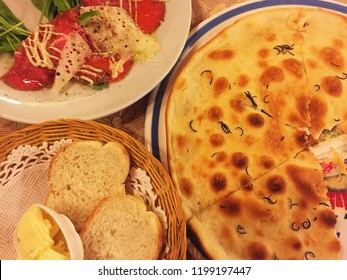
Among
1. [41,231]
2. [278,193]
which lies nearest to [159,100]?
[278,193]

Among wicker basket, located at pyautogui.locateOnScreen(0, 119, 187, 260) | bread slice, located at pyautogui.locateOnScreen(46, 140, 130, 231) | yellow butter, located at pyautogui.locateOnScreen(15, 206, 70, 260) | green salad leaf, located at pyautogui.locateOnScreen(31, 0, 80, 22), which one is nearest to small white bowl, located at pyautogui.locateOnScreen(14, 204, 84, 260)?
yellow butter, located at pyautogui.locateOnScreen(15, 206, 70, 260)

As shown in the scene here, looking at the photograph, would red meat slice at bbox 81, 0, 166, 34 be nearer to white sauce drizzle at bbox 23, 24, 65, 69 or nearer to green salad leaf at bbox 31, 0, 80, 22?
green salad leaf at bbox 31, 0, 80, 22


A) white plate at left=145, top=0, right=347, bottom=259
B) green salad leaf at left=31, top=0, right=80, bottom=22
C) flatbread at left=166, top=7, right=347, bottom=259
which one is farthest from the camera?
green salad leaf at left=31, top=0, right=80, bottom=22

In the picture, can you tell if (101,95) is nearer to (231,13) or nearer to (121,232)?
(121,232)

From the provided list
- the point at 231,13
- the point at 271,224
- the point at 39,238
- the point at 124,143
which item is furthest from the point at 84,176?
the point at 231,13

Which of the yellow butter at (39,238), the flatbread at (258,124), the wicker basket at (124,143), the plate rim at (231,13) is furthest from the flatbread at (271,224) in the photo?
the plate rim at (231,13)
